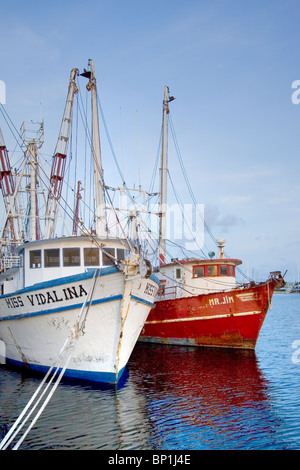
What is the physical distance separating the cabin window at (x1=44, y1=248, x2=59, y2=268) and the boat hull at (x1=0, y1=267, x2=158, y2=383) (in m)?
1.64

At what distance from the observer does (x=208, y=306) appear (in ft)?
72.9

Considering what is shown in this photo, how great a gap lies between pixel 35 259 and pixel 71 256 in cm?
163

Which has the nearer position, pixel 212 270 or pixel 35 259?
pixel 35 259

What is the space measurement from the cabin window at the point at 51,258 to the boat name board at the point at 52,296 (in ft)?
5.69

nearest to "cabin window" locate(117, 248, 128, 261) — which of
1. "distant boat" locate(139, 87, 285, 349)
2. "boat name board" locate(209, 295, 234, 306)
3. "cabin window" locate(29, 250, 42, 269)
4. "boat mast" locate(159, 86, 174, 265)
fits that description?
"cabin window" locate(29, 250, 42, 269)

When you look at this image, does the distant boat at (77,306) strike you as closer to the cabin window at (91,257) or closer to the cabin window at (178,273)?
the cabin window at (91,257)

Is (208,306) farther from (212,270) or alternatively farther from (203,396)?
(203,396)

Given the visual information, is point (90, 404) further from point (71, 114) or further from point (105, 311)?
point (71, 114)

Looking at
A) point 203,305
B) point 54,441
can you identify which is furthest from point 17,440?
point 203,305

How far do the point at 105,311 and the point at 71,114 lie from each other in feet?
63.9

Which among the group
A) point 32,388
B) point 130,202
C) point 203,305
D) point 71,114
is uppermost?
point 71,114

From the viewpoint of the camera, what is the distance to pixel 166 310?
79.3 feet

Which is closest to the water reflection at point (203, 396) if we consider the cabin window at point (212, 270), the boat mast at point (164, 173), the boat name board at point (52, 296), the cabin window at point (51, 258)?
the boat name board at point (52, 296)

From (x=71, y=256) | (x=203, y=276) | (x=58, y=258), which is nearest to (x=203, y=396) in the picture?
(x=71, y=256)
